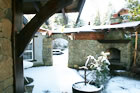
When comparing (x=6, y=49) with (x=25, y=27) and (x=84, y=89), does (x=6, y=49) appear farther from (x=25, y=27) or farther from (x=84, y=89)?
(x=84, y=89)

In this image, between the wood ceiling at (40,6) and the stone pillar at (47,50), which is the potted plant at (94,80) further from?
the stone pillar at (47,50)

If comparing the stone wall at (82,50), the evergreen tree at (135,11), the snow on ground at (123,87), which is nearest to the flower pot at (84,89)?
the snow on ground at (123,87)

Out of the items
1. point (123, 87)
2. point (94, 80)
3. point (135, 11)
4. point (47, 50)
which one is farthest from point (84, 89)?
point (135, 11)

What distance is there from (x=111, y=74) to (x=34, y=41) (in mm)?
4485

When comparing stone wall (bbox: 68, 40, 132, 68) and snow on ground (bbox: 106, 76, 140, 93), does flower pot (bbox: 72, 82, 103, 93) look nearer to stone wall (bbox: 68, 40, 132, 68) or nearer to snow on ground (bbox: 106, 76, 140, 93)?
snow on ground (bbox: 106, 76, 140, 93)

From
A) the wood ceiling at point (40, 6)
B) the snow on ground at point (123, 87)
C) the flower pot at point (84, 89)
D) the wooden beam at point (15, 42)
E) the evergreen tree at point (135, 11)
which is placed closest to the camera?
the wooden beam at point (15, 42)

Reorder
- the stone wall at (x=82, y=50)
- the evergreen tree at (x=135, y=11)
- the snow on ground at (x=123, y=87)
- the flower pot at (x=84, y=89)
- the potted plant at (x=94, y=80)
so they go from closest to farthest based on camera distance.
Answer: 1. the flower pot at (x=84, y=89)
2. the potted plant at (x=94, y=80)
3. the snow on ground at (x=123, y=87)
4. the stone wall at (x=82, y=50)
5. the evergreen tree at (x=135, y=11)

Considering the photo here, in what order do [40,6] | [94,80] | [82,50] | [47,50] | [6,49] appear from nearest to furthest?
[6,49] → [40,6] → [94,80] → [82,50] → [47,50]

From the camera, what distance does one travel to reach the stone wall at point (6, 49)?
40.2 inches

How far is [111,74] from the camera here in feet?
19.2

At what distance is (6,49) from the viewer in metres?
1.08

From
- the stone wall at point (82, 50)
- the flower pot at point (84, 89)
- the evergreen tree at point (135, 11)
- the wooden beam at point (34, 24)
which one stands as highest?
the evergreen tree at point (135, 11)

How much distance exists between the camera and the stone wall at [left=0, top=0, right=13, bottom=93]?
1021 mm

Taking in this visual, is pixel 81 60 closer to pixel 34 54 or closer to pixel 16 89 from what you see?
pixel 34 54
